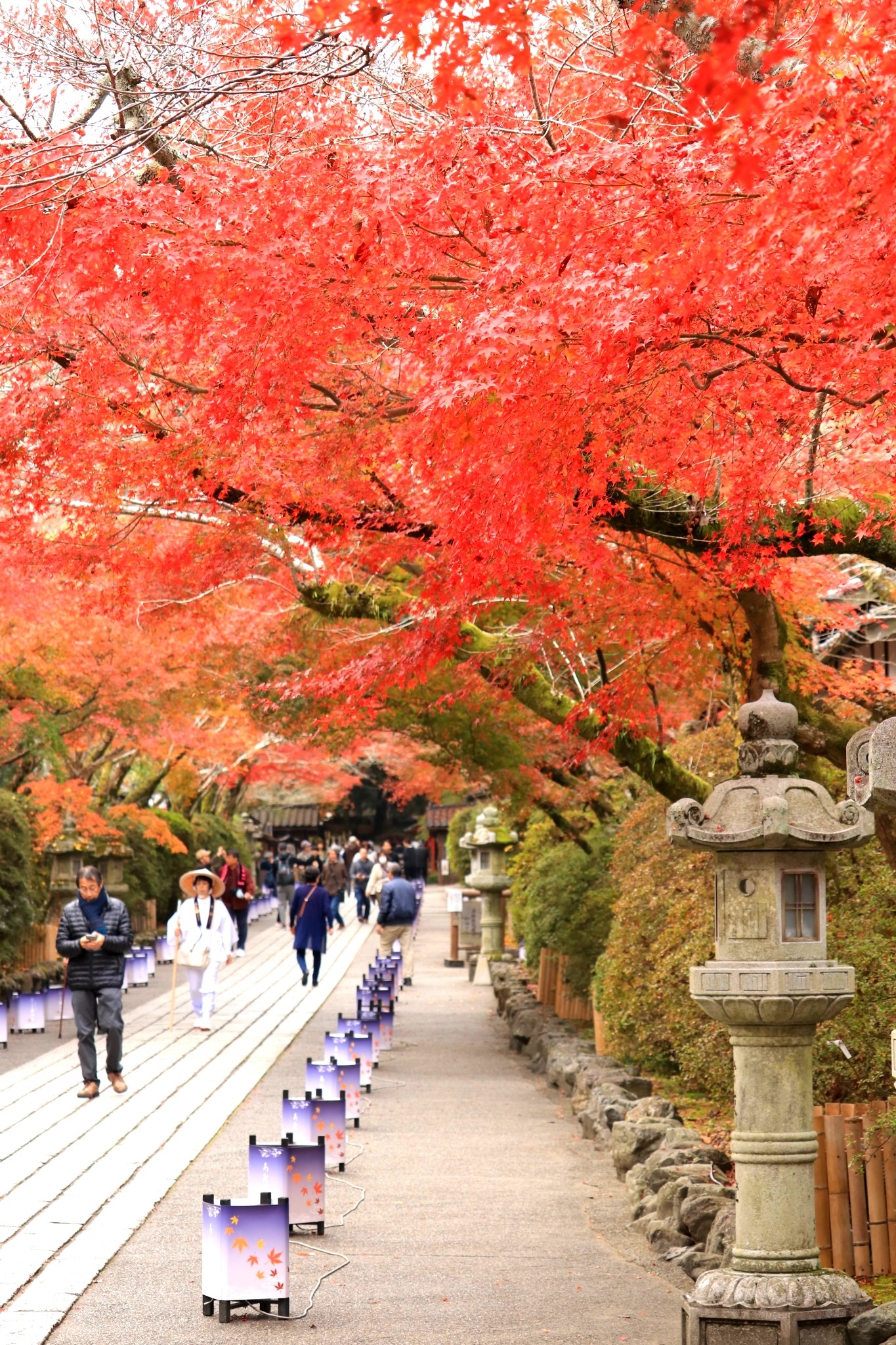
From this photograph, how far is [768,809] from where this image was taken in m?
6.88

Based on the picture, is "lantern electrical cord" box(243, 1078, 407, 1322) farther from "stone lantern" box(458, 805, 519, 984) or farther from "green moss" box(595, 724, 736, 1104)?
"stone lantern" box(458, 805, 519, 984)

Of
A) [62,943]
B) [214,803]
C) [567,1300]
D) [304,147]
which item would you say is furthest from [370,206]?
[214,803]

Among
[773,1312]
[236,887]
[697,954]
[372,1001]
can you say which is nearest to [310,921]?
[236,887]

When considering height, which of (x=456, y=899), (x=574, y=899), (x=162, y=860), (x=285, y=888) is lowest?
(x=574, y=899)

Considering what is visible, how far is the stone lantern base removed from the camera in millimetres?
6348

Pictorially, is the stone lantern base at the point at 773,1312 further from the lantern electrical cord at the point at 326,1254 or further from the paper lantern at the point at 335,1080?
the paper lantern at the point at 335,1080

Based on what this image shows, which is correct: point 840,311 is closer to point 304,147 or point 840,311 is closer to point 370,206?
point 370,206

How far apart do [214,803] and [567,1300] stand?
1519 inches

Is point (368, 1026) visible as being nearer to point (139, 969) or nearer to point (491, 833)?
point (139, 969)

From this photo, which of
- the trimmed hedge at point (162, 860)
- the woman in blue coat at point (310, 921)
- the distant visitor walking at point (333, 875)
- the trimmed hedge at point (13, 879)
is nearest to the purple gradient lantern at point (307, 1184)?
the trimmed hedge at point (13, 879)

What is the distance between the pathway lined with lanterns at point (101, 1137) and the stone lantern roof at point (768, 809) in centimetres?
361

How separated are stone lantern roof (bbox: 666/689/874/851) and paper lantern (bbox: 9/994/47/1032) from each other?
1243 cm

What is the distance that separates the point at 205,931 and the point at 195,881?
2.31ft

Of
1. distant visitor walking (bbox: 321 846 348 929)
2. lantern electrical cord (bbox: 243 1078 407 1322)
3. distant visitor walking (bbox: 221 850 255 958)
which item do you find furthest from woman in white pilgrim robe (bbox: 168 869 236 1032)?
distant visitor walking (bbox: 321 846 348 929)
